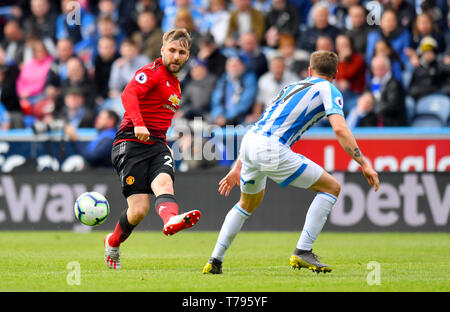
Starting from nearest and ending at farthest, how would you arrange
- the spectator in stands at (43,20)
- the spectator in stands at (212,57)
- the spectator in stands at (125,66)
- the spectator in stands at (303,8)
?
1. the spectator in stands at (212,57)
2. the spectator in stands at (125,66)
3. the spectator in stands at (303,8)
4. the spectator in stands at (43,20)

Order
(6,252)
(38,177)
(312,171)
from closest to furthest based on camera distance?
(312,171) → (6,252) → (38,177)

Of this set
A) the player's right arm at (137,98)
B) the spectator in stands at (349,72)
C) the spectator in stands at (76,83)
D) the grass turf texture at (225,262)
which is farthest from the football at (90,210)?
the spectator in stands at (76,83)

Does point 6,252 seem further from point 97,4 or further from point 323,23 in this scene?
point 97,4

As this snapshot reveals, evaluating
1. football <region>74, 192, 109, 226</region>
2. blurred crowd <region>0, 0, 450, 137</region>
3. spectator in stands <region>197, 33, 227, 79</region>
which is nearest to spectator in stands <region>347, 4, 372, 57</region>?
blurred crowd <region>0, 0, 450, 137</region>

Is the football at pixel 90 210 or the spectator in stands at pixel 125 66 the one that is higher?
the spectator in stands at pixel 125 66

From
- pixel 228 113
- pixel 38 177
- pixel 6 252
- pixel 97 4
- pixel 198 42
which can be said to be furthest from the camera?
pixel 97 4

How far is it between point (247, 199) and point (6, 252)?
3815 mm

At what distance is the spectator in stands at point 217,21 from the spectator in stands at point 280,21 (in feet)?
2.89

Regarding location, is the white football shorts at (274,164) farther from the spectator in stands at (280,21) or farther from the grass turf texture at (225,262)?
the spectator in stands at (280,21)

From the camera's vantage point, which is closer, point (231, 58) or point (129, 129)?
point (129, 129)

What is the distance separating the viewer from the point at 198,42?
15.9 metres

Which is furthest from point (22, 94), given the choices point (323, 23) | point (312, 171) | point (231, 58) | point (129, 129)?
point (312, 171)

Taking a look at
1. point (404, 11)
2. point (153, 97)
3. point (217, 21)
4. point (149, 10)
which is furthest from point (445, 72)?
point (153, 97)

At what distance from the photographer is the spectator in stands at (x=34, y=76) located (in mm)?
16703
